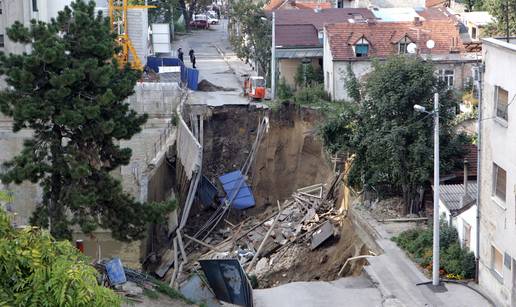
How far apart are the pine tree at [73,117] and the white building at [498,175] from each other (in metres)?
9.52

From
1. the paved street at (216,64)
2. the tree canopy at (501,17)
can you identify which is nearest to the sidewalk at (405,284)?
the paved street at (216,64)

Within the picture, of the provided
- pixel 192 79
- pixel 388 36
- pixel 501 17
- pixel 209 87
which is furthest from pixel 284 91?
pixel 501 17

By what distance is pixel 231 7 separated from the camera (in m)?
52.7

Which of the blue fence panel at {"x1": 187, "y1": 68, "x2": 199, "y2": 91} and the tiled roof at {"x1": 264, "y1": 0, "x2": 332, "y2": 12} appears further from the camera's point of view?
the tiled roof at {"x1": 264, "y1": 0, "x2": 332, "y2": 12}

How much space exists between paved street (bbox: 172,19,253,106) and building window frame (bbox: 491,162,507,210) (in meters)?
22.6

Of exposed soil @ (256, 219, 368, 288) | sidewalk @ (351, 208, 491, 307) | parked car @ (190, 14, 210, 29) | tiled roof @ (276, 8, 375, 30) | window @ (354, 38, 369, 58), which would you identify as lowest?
exposed soil @ (256, 219, 368, 288)

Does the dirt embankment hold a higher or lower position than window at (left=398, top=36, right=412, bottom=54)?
lower

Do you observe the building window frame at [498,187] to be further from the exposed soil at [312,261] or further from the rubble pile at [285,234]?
the rubble pile at [285,234]

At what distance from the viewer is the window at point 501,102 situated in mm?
23723

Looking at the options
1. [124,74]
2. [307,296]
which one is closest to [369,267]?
[307,296]

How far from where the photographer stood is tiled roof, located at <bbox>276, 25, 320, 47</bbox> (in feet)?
155

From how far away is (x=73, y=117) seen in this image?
2620 centimetres

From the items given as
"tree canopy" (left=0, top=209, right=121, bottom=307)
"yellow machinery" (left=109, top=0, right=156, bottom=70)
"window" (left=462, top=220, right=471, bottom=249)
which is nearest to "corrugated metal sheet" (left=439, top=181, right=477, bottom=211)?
"window" (left=462, top=220, right=471, bottom=249)

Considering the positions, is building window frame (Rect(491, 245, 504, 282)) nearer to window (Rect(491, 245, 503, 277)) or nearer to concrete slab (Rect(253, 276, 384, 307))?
window (Rect(491, 245, 503, 277))
